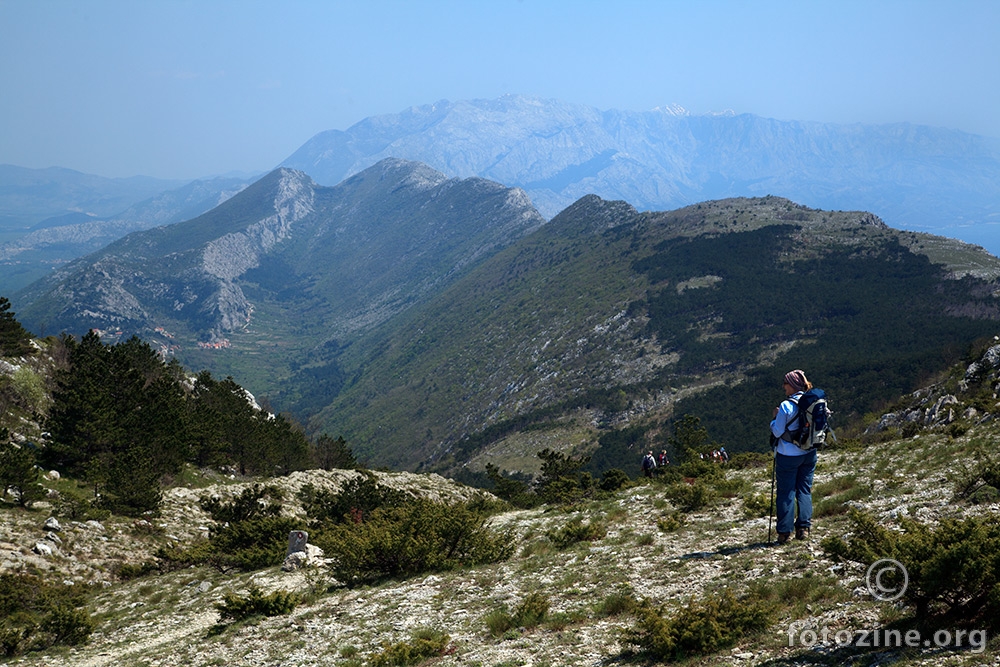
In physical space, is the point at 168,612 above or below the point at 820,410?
below

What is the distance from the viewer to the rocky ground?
31.7 feet

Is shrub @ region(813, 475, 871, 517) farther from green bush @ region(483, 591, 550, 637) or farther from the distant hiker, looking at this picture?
the distant hiker

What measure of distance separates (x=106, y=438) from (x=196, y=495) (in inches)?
282

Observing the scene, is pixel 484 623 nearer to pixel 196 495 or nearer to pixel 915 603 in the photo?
pixel 915 603

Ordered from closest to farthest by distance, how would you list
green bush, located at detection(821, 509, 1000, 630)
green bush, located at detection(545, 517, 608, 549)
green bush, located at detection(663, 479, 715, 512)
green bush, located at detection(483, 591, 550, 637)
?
green bush, located at detection(821, 509, 1000, 630) < green bush, located at detection(483, 591, 550, 637) < green bush, located at detection(545, 517, 608, 549) < green bush, located at detection(663, 479, 715, 512)

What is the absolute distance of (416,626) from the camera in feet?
43.2

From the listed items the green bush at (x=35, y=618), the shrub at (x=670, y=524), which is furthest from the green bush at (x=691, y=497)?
the green bush at (x=35, y=618)

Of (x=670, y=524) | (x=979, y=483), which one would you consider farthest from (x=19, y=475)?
(x=979, y=483)

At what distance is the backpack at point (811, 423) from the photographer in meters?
12.8

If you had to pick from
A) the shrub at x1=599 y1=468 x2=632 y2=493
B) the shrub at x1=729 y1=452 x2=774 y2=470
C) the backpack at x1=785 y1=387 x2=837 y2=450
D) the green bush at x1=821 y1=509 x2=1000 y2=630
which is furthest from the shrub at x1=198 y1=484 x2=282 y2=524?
the green bush at x1=821 y1=509 x2=1000 y2=630

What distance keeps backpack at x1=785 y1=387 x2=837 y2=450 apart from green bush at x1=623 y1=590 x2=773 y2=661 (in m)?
4.47

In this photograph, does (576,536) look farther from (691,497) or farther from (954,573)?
(954,573)

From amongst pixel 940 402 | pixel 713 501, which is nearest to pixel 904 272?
pixel 940 402

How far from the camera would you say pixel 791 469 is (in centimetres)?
1325
